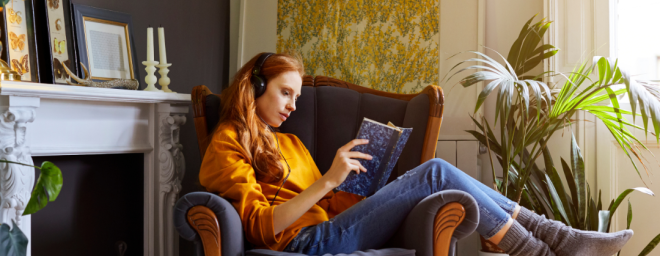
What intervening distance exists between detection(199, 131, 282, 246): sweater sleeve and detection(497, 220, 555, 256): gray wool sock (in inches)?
26.6

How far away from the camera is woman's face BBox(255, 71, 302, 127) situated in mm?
1560

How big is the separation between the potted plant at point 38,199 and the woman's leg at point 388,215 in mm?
629

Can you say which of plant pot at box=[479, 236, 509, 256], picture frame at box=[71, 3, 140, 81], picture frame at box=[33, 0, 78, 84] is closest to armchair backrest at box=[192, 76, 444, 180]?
picture frame at box=[71, 3, 140, 81]

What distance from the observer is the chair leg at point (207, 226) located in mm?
1190

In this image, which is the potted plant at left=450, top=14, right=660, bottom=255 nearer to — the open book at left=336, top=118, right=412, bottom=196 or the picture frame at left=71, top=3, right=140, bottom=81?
the open book at left=336, top=118, right=412, bottom=196

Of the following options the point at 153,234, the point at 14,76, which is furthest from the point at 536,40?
the point at 14,76

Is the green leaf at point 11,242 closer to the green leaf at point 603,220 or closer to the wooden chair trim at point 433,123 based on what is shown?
the wooden chair trim at point 433,123

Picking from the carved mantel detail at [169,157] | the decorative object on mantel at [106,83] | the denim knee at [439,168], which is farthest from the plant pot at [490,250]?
the decorative object on mantel at [106,83]

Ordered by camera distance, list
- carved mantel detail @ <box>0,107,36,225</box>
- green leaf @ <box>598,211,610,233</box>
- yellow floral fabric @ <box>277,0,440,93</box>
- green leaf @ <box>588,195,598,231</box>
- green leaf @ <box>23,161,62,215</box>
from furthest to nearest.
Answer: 1. yellow floral fabric @ <box>277,0,440,93</box>
2. green leaf @ <box>588,195,598,231</box>
3. green leaf @ <box>598,211,610,233</box>
4. carved mantel detail @ <box>0,107,36,225</box>
5. green leaf @ <box>23,161,62,215</box>

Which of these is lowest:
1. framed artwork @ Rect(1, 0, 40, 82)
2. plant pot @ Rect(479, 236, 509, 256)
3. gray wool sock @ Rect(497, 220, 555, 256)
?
plant pot @ Rect(479, 236, 509, 256)

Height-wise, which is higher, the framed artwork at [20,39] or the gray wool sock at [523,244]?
the framed artwork at [20,39]

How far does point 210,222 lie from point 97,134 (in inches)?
27.7

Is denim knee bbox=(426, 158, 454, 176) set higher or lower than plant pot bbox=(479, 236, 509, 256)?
higher

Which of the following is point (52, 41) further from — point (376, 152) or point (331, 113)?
point (376, 152)
